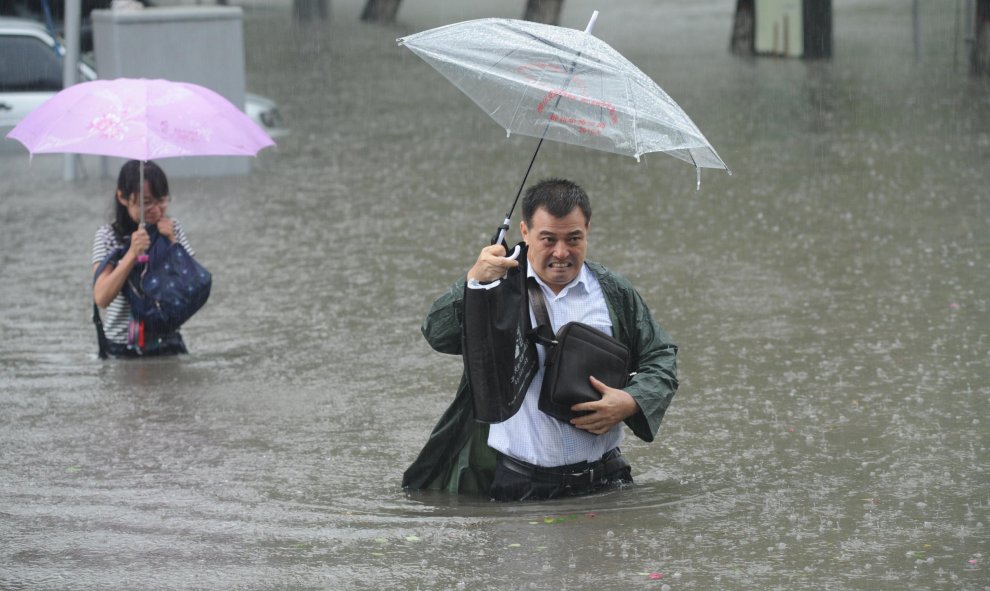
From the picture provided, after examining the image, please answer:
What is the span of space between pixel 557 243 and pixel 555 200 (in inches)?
6.0

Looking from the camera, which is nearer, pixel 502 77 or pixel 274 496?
pixel 502 77

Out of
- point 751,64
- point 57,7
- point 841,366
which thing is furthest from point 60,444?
point 57,7

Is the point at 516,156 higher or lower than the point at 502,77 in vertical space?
lower

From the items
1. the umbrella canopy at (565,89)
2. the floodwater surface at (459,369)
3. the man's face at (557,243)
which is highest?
the umbrella canopy at (565,89)

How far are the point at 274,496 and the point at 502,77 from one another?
191 centimetres

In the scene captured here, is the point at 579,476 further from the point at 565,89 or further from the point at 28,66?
the point at 28,66

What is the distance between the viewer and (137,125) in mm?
7406

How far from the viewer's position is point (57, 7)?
26312 millimetres

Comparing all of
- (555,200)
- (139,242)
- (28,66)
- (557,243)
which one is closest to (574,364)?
(557,243)

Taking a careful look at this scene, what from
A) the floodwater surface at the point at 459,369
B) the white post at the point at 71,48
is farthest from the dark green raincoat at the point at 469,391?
the white post at the point at 71,48

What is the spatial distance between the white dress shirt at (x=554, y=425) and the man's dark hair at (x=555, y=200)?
0.78 feet

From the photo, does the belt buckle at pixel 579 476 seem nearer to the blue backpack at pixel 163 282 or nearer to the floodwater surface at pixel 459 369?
the floodwater surface at pixel 459 369

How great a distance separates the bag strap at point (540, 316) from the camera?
528cm

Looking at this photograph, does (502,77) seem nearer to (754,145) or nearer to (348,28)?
(754,145)
